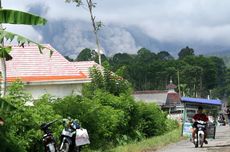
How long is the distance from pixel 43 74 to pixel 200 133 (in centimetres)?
1067

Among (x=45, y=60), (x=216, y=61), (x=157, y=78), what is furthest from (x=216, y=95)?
(x=45, y=60)

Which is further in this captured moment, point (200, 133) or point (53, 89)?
point (53, 89)

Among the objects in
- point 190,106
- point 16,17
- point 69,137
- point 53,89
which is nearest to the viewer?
point 16,17

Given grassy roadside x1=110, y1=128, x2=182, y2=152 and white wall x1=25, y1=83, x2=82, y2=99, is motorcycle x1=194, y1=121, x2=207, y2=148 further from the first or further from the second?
white wall x1=25, y1=83, x2=82, y2=99

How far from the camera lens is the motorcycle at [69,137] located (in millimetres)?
16219

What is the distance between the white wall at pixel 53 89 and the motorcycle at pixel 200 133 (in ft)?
26.0

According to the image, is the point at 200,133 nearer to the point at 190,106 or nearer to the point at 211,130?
the point at 211,130

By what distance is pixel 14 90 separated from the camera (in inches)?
605

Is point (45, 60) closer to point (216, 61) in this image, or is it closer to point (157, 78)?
point (157, 78)

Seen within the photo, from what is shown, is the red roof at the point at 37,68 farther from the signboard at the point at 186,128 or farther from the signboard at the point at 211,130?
the signboard at the point at 211,130

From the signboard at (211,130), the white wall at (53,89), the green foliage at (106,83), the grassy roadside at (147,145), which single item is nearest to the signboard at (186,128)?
the grassy roadside at (147,145)

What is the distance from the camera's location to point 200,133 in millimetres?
21984

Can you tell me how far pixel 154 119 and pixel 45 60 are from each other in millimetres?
6886

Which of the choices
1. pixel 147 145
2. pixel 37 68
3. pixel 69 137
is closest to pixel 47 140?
pixel 69 137
